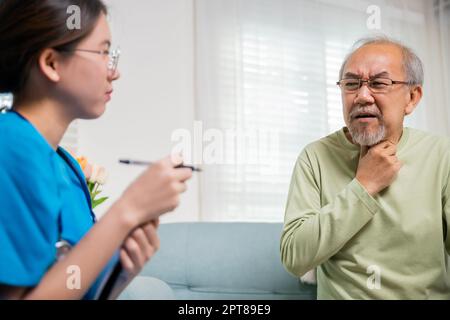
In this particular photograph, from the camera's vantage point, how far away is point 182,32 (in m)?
2.74

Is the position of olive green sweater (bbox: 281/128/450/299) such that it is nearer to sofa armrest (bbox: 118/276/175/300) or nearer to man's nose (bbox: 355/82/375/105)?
man's nose (bbox: 355/82/375/105)

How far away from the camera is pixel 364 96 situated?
1.44 m

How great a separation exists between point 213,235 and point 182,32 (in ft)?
3.97

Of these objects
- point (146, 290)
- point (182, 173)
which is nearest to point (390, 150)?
point (146, 290)

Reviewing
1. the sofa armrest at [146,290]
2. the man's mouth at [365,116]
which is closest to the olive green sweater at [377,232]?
the man's mouth at [365,116]

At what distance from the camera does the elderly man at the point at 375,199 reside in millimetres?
1323

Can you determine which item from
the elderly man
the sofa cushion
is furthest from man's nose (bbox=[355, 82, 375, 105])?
the sofa cushion

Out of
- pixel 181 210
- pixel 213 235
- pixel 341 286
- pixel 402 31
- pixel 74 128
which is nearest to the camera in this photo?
pixel 341 286

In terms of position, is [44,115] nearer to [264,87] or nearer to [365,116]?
[365,116]

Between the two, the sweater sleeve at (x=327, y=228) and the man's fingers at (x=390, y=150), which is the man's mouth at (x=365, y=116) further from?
the sweater sleeve at (x=327, y=228)

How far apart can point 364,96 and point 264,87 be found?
147 cm

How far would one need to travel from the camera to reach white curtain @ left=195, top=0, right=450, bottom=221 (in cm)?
272
